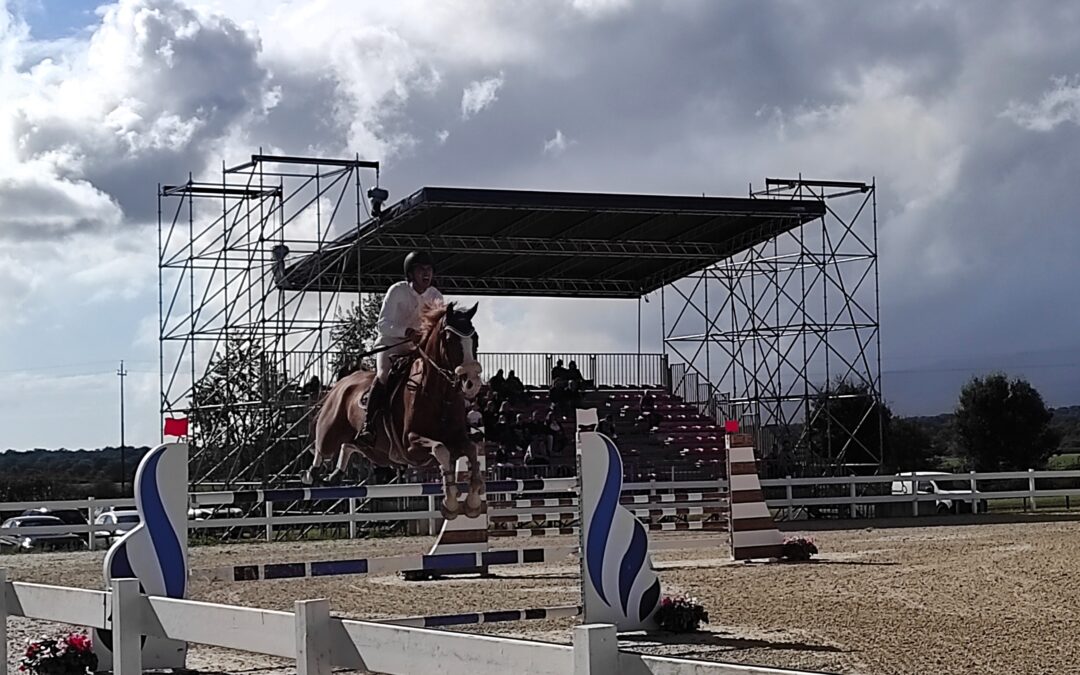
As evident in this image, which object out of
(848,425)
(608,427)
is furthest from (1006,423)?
(608,427)

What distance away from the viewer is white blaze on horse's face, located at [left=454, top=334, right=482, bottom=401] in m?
13.6

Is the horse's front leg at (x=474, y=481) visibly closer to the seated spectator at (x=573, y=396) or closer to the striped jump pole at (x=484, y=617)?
the striped jump pole at (x=484, y=617)

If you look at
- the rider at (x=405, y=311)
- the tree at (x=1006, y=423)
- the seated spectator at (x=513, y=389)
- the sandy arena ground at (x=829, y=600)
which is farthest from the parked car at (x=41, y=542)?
the tree at (x=1006, y=423)

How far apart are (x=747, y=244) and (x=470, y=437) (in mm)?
21896

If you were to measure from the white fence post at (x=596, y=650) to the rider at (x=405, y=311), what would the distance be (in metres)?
10.2

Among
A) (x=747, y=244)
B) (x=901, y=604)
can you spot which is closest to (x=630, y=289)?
(x=747, y=244)

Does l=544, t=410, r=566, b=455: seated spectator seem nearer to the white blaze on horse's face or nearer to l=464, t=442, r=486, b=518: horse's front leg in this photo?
l=464, t=442, r=486, b=518: horse's front leg

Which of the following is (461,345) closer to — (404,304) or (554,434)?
(404,304)

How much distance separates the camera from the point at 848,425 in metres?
51.2

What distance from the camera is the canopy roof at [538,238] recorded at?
30.1m

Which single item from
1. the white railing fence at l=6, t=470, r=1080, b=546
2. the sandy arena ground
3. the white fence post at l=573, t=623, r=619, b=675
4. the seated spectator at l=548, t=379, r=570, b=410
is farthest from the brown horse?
the seated spectator at l=548, t=379, r=570, b=410

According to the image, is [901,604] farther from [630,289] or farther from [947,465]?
[947,465]

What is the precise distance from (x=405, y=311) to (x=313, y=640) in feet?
30.2

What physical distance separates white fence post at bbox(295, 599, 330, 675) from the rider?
29.0 feet
